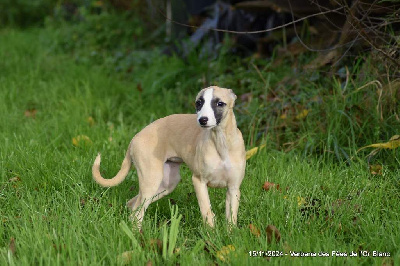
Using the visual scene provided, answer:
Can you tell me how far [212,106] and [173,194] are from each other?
45.0 inches

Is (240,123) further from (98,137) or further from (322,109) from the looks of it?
(98,137)

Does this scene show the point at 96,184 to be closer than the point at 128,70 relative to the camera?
Yes

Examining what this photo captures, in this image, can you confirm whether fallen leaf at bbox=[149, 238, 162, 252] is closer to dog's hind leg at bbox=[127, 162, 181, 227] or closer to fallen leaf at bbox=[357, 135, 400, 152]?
dog's hind leg at bbox=[127, 162, 181, 227]

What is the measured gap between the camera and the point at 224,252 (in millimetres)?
3146

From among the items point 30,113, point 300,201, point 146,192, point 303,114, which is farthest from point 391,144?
point 30,113

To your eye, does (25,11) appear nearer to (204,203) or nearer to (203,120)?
(204,203)

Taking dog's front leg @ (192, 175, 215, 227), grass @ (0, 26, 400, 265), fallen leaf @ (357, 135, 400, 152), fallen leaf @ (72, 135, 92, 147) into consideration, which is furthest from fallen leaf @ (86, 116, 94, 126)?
fallen leaf @ (357, 135, 400, 152)

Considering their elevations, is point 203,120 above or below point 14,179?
above

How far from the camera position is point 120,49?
9070 millimetres

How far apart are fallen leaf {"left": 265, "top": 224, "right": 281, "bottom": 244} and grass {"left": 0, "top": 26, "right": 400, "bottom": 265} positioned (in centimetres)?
4

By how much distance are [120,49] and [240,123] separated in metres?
4.17

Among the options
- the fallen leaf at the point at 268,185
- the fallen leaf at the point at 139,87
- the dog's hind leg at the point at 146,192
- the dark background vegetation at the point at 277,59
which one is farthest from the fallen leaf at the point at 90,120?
the fallen leaf at the point at 268,185

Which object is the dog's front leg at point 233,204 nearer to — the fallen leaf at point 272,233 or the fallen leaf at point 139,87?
the fallen leaf at point 272,233

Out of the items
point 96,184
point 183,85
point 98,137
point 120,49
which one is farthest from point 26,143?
point 120,49
